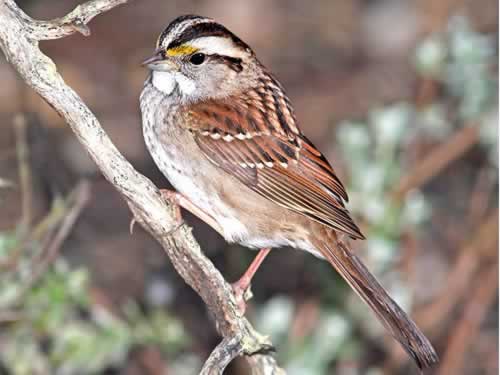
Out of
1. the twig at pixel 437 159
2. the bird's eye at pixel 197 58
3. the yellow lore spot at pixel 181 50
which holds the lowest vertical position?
the twig at pixel 437 159

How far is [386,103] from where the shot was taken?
645 cm

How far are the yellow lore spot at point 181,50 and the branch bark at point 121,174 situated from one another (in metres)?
0.65

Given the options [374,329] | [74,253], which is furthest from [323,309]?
[74,253]

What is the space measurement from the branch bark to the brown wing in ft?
1.65

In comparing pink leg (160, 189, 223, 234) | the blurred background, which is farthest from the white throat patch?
the blurred background

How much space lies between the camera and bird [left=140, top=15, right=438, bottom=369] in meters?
3.46

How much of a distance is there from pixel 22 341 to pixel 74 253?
4.26 ft

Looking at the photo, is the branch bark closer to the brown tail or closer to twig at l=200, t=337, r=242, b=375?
twig at l=200, t=337, r=242, b=375

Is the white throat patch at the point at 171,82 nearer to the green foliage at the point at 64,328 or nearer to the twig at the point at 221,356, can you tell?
the green foliage at the point at 64,328

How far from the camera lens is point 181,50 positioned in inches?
138

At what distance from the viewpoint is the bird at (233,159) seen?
3457 mm

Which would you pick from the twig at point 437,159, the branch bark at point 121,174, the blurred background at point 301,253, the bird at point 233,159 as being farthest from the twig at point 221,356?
the twig at point 437,159

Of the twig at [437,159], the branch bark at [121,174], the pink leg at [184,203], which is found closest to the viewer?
the branch bark at [121,174]

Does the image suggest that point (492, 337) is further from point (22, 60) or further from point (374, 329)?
point (22, 60)
